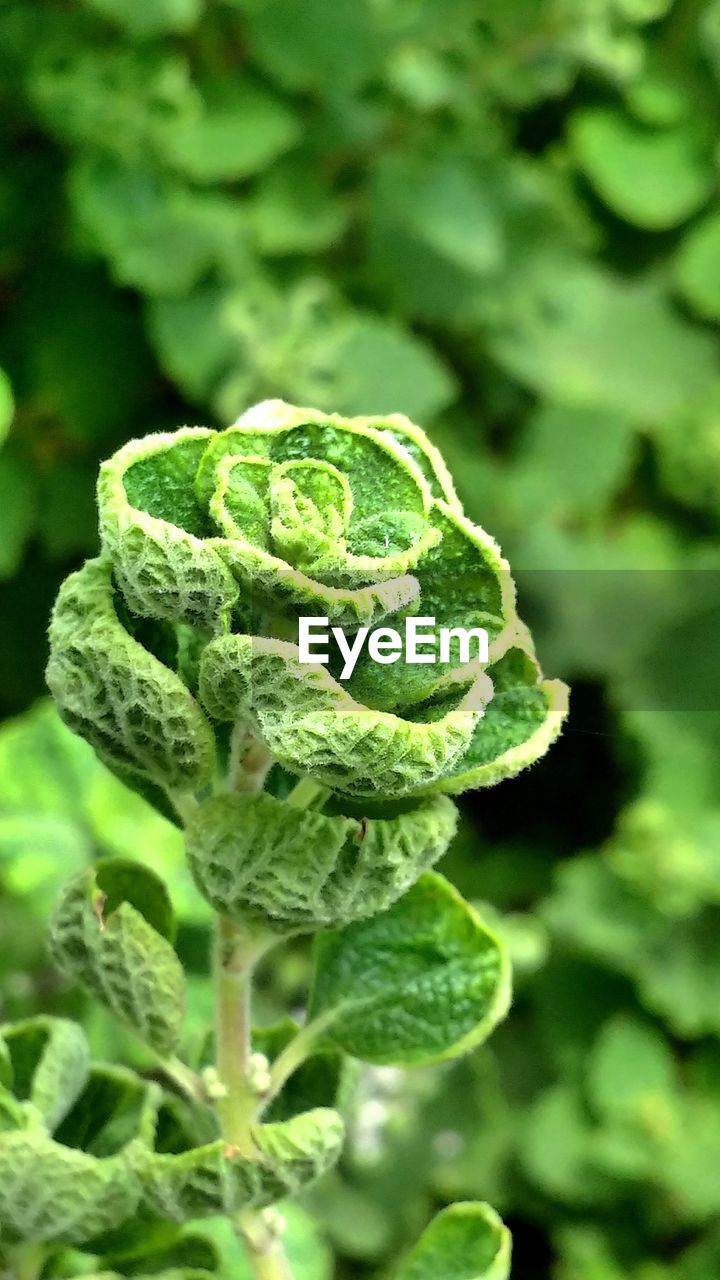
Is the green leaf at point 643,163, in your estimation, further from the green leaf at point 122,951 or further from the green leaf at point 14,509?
the green leaf at point 122,951

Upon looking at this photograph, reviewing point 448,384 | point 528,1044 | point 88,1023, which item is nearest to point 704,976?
point 528,1044

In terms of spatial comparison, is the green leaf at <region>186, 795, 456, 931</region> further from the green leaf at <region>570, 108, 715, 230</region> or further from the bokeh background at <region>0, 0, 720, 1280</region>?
the green leaf at <region>570, 108, 715, 230</region>

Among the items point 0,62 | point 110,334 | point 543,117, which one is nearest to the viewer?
point 0,62

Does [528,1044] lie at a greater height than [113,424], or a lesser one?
lesser

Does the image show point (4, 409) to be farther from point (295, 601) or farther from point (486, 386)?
point (486, 386)

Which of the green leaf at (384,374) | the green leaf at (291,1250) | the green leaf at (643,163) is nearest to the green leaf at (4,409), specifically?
the green leaf at (291,1250)

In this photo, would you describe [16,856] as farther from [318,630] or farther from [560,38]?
[560,38]

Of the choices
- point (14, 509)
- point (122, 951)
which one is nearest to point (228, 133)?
point (14, 509)
